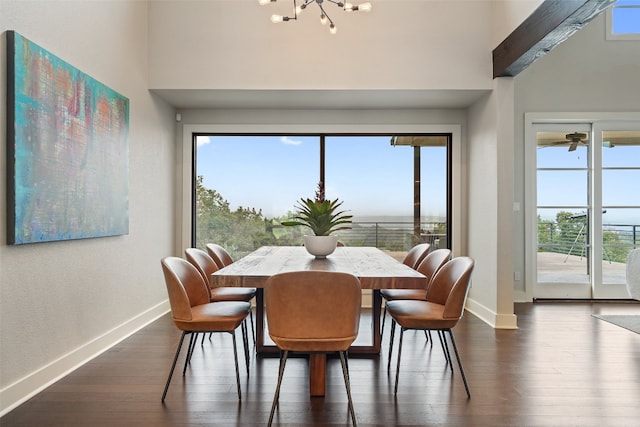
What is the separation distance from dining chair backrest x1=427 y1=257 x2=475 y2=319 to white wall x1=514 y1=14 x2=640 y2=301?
2969mm

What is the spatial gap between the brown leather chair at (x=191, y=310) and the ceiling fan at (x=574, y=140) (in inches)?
188

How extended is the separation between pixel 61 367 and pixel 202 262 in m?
1.14

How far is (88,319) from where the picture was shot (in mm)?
3230

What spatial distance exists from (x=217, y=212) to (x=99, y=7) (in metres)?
2.68

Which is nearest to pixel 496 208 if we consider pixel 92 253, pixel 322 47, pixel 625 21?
pixel 322 47

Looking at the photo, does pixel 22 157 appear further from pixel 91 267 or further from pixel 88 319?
pixel 88 319

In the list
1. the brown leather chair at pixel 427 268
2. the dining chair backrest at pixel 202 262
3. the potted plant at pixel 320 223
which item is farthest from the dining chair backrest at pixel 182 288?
the brown leather chair at pixel 427 268

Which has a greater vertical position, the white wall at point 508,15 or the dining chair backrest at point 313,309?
the white wall at point 508,15

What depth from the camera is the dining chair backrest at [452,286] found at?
2533mm

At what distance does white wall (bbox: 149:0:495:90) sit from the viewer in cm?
440

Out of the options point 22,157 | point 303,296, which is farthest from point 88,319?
point 303,296

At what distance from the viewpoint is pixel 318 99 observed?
15.9 feet

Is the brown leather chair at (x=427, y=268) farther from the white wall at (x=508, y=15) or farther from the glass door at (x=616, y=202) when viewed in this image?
the glass door at (x=616, y=202)

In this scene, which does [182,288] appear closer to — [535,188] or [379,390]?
[379,390]
